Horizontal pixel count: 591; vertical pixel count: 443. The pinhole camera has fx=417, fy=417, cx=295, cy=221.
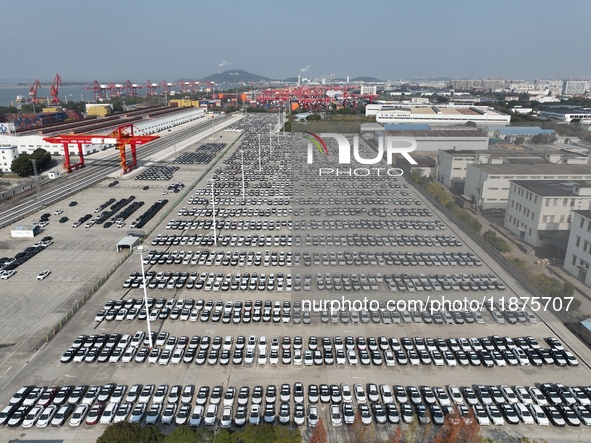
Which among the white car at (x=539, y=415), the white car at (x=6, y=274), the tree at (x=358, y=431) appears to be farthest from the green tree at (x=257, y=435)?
the white car at (x=6, y=274)

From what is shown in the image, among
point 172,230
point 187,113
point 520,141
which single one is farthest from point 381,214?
point 187,113

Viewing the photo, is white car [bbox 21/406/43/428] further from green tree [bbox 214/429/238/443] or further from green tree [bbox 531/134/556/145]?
green tree [bbox 531/134/556/145]

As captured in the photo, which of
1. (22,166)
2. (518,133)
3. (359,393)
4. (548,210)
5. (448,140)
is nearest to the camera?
(359,393)

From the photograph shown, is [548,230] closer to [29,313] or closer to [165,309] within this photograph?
→ [165,309]

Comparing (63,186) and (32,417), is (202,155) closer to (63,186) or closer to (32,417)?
(63,186)

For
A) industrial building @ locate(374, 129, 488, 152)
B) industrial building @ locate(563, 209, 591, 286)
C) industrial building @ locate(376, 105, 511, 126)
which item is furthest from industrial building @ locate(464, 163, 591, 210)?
industrial building @ locate(376, 105, 511, 126)

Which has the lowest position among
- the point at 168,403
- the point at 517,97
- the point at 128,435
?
the point at 168,403

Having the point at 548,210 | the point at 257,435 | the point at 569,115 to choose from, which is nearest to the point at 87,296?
the point at 257,435
